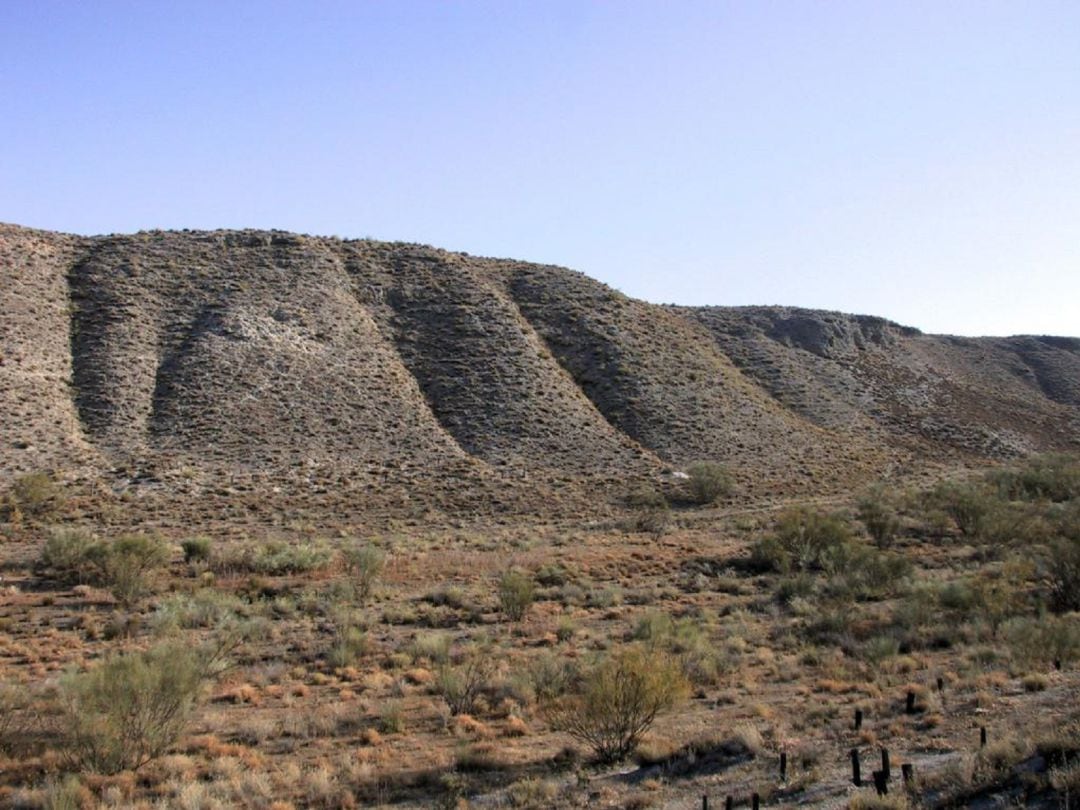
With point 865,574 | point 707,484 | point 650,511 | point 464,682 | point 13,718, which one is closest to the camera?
point 13,718

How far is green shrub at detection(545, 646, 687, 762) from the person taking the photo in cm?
→ 1045

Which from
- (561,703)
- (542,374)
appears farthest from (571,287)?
(561,703)

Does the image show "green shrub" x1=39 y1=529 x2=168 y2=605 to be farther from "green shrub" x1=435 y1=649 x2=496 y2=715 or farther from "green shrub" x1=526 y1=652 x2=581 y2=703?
"green shrub" x1=526 y1=652 x2=581 y2=703

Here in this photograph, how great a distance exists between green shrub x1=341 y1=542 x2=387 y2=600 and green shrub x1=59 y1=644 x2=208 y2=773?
1106cm

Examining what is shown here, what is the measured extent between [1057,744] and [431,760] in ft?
23.4

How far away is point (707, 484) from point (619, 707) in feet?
106

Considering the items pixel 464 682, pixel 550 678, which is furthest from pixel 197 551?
pixel 550 678

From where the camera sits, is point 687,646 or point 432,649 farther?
point 432,649

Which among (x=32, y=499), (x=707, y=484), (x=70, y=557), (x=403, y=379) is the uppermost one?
(x=403, y=379)

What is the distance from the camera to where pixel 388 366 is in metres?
51.2

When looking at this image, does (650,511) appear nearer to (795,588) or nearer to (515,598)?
(795,588)

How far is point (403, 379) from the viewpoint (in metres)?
50.2

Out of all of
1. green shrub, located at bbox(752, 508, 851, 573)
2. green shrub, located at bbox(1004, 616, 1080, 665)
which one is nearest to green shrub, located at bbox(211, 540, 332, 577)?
green shrub, located at bbox(752, 508, 851, 573)

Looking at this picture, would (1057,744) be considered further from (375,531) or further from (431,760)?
Answer: (375,531)
